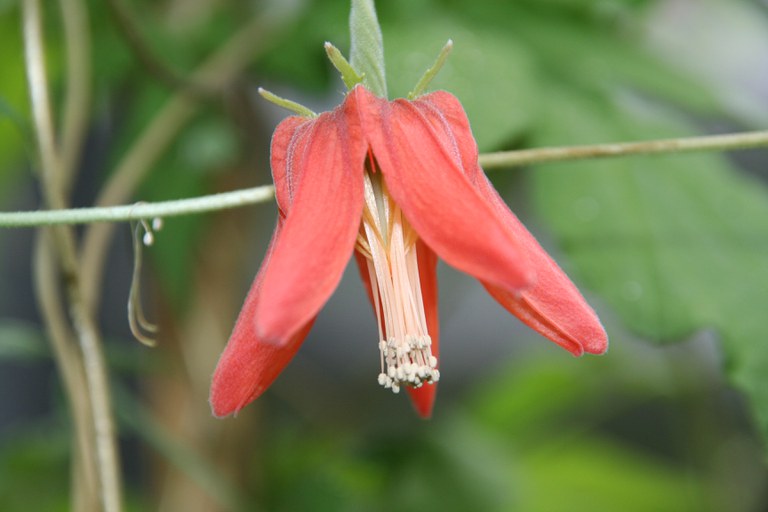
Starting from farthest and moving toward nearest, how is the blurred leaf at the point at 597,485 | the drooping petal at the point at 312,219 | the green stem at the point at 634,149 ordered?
the blurred leaf at the point at 597,485 → the green stem at the point at 634,149 → the drooping petal at the point at 312,219

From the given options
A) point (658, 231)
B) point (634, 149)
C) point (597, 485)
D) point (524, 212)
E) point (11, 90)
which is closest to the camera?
point (634, 149)

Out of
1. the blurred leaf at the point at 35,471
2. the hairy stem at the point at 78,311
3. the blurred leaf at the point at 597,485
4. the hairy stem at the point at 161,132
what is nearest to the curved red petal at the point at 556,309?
the hairy stem at the point at 78,311

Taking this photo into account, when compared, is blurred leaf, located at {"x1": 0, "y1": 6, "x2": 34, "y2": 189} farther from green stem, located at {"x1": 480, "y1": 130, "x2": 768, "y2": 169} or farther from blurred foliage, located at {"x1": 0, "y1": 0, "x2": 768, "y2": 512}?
green stem, located at {"x1": 480, "y1": 130, "x2": 768, "y2": 169}

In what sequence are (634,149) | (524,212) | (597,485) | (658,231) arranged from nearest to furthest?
1. (634,149)
2. (658,231)
3. (524,212)
4. (597,485)

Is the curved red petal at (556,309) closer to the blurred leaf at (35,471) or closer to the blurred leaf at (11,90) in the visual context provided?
the blurred leaf at (11,90)

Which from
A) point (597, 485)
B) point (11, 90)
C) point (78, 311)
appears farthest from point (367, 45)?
point (597, 485)

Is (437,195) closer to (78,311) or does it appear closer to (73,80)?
(78,311)

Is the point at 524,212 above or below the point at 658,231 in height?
above
